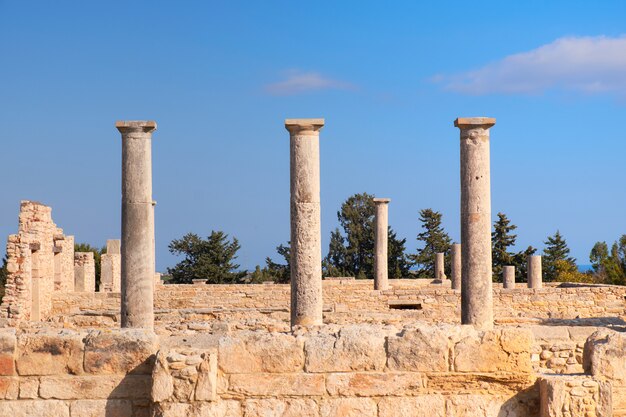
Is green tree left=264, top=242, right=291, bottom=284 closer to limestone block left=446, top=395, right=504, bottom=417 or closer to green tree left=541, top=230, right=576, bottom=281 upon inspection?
green tree left=541, top=230, right=576, bottom=281

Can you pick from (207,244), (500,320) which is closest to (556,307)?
(500,320)

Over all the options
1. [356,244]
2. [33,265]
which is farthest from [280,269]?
[33,265]

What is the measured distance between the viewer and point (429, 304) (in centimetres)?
1975

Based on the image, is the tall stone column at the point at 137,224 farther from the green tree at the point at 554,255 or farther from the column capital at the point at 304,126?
the green tree at the point at 554,255

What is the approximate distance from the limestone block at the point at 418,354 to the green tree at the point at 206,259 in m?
36.1

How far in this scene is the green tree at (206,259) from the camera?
43.2 meters

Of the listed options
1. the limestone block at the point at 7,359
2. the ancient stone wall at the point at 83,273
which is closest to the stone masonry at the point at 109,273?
the ancient stone wall at the point at 83,273

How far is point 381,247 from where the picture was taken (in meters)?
23.7

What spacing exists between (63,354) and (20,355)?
321 mm

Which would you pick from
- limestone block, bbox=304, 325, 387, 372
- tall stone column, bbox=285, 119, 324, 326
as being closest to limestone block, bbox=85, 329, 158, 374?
limestone block, bbox=304, 325, 387, 372

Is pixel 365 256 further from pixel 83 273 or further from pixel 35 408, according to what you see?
pixel 35 408

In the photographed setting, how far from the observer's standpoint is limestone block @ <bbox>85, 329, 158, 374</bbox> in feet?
23.4

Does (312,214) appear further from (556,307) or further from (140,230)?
(556,307)

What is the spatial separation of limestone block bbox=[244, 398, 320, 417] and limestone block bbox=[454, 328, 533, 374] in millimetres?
1128
